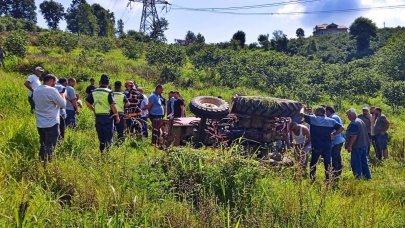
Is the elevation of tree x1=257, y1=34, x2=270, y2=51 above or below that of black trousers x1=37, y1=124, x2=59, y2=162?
above

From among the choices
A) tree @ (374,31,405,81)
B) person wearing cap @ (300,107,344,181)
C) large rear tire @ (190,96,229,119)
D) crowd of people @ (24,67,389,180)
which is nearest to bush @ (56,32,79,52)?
crowd of people @ (24,67,389,180)

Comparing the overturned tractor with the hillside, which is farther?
the overturned tractor

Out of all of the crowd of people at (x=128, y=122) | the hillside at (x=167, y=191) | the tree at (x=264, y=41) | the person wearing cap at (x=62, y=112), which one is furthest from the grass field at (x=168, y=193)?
the tree at (x=264, y=41)

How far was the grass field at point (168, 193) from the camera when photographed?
12.5ft

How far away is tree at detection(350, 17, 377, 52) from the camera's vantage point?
53531 mm

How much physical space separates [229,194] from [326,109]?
3933mm

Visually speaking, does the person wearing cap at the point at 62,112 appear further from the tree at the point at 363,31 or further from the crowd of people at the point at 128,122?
the tree at the point at 363,31

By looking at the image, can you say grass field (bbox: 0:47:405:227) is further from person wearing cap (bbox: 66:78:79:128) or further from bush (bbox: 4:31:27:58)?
bush (bbox: 4:31:27:58)

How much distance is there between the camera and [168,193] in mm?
4629

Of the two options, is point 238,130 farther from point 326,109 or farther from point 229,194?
point 229,194

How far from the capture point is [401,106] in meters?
24.1

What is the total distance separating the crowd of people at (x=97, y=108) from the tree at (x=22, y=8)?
277 ft

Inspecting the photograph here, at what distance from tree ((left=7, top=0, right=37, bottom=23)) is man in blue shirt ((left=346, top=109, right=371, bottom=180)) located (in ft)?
287

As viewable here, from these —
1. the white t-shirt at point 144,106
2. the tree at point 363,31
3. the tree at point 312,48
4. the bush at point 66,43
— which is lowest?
the white t-shirt at point 144,106
